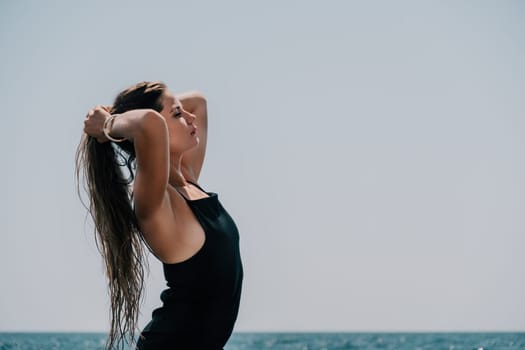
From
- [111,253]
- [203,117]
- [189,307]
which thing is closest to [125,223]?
[111,253]

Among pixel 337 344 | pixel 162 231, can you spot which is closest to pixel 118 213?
pixel 162 231

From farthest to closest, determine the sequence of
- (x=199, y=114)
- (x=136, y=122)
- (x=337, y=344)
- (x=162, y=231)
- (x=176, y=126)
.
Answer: (x=337, y=344) < (x=199, y=114) < (x=176, y=126) < (x=162, y=231) < (x=136, y=122)

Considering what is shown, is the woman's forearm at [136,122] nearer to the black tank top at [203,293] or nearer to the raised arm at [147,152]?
the raised arm at [147,152]

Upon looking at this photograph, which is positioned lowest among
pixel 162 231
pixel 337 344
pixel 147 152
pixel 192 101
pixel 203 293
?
pixel 337 344

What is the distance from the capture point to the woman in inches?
120

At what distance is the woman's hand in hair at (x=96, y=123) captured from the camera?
3.13 m

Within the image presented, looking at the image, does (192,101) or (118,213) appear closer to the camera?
(118,213)

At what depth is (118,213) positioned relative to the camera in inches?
126

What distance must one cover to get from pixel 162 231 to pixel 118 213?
0.78 ft

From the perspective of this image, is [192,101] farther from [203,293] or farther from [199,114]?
[203,293]

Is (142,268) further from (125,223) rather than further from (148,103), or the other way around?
(148,103)

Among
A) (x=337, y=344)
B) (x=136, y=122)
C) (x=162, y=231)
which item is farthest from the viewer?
(x=337, y=344)

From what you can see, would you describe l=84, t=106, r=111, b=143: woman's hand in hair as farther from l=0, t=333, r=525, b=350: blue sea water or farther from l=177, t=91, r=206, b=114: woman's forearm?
l=0, t=333, r=525, b=350: blue sea water

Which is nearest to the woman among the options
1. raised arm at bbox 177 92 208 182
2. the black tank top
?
the black tank top
